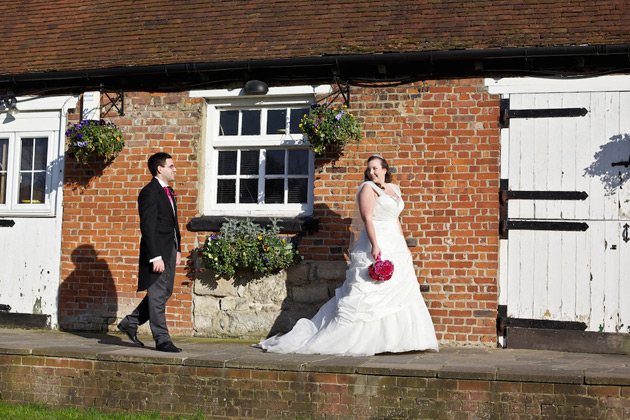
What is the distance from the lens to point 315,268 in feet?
27.4


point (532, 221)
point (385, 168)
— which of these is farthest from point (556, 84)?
point (385, 168)

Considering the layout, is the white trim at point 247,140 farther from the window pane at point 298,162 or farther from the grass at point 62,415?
the grass at point 62,415

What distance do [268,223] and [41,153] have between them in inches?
126

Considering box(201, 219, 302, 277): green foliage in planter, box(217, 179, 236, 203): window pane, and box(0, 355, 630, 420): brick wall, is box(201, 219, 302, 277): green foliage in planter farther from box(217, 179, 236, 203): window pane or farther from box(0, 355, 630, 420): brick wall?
box(0, 355, 630, 420): brick wall

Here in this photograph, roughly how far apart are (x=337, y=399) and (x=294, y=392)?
1.18 ft

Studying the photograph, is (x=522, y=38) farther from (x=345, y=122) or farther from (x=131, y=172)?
(x=131, y=172)

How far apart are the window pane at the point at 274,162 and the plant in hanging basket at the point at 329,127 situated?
67 cm

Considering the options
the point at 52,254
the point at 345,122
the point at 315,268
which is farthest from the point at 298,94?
the point at 52,254

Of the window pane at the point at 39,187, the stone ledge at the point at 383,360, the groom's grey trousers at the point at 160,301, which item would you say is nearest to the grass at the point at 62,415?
the stone ledge at the point at 383,360

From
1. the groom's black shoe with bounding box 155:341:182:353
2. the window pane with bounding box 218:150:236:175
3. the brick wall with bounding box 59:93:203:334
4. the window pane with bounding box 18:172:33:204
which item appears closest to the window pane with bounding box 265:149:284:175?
the window pane with bounding box 218:150:236:175

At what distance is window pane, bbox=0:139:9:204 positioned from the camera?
31.1 ft

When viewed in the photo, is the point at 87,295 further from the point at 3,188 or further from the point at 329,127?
the point at 329,127

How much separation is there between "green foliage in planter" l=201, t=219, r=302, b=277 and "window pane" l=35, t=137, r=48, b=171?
262cm

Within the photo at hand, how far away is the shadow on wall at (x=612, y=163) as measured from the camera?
7.59 metres
